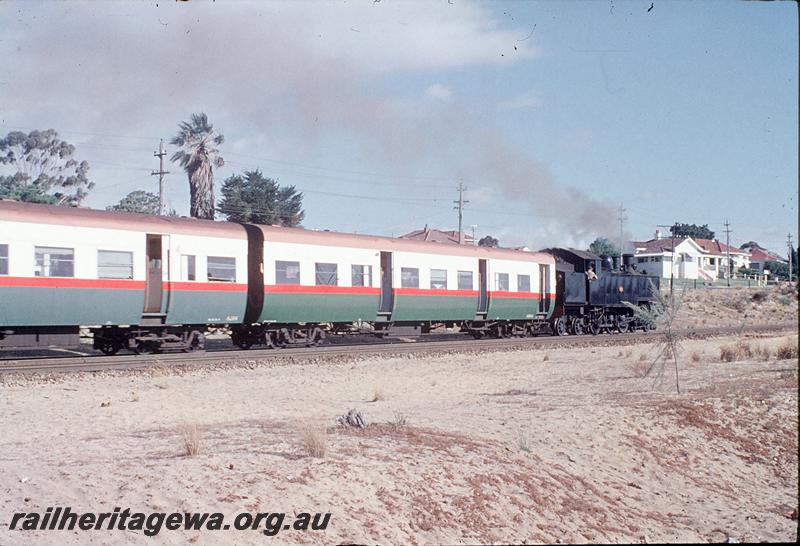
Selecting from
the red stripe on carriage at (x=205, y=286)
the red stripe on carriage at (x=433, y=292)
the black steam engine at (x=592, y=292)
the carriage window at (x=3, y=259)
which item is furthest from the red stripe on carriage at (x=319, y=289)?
the black steam engine at (x=592, y=292)

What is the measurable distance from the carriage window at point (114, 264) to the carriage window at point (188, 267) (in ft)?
4.74

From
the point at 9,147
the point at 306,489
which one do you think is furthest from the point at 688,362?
the point at 9,147

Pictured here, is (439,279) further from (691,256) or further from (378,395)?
(691,256)

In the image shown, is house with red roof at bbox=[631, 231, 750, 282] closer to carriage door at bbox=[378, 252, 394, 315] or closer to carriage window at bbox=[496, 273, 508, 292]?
carriage window at bbox=[496, 273, 508, 292]

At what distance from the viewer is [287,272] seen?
2222cm

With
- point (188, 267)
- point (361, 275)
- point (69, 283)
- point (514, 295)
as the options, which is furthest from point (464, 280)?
point (69, 283)

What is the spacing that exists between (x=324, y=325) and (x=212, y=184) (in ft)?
96.4

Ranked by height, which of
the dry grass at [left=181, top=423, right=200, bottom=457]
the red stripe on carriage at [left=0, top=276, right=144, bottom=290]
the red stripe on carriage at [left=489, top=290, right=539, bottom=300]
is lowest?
the dry grass at [left=181, top=423, right=200, bottom=457]

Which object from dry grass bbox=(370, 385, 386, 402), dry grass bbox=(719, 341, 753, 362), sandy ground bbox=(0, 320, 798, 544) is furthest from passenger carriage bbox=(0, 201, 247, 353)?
dry grass bbox=(719, 341, 753, 362)

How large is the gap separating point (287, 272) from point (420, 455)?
13.6m

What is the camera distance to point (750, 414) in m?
14.8

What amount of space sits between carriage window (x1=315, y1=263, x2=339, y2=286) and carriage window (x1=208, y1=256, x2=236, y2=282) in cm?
283

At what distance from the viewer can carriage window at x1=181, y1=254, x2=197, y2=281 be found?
19969mm

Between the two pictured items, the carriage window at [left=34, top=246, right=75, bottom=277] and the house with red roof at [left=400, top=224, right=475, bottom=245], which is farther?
the house with red roof at [left=400, top=224, right=475, bottom=245]
